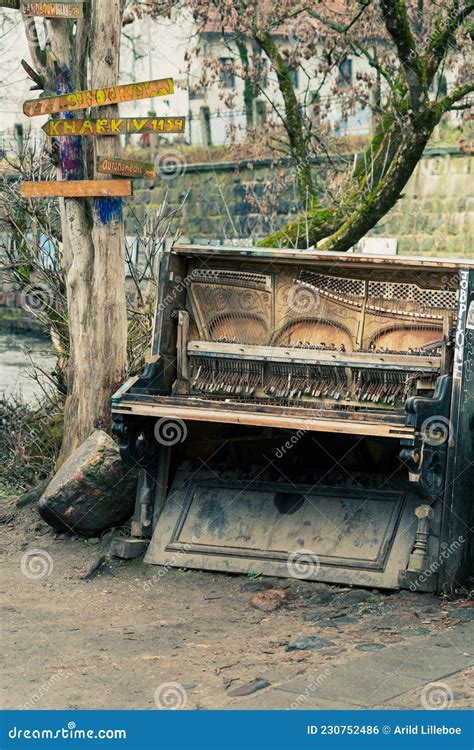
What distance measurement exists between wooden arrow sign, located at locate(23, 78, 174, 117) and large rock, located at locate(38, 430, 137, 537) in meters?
2.28

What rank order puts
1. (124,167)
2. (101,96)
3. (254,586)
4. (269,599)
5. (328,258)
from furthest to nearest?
1. (124,167)
2. (101,96)
3. (328,258)
4. (254,586)
5. (269,599)

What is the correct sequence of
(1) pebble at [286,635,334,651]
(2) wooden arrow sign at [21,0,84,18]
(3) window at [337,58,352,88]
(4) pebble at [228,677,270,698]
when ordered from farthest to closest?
(3) window at [337,58,352,88], (2) wooden arrow sign at [21,0,84,18], (1) pebble at [286,635,334,651], (4) pebble at [228,677,270,698]

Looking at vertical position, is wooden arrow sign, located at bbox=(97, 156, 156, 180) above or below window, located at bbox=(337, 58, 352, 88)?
below

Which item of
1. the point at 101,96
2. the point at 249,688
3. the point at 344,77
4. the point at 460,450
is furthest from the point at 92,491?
the point at 344,77

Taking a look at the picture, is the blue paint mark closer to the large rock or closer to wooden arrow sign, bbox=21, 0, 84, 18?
wooden arrow sign, bbox=21, 0, 84, 18

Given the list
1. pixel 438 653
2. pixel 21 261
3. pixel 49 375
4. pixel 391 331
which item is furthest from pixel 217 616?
pixel 21 261

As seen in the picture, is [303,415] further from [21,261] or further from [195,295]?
[21,261]

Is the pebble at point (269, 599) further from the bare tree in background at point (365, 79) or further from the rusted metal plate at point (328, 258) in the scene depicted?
the bare tree in background at point (365, 79)

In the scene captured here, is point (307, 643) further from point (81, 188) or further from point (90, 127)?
point (90, 127)

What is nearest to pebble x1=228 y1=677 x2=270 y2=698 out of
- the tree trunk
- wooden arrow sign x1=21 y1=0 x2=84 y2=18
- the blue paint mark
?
the tree trunk

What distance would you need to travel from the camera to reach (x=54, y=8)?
335 inches

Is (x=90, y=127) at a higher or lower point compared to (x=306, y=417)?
higher

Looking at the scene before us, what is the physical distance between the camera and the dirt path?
5.75 metres

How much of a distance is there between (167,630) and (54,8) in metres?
4.36
